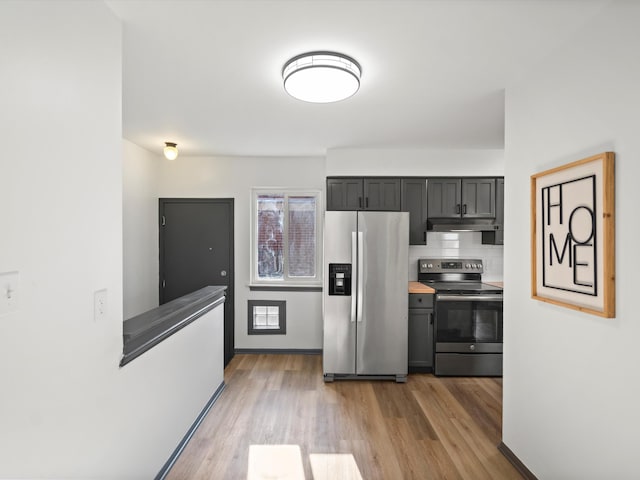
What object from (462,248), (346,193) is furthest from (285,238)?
(462,248)

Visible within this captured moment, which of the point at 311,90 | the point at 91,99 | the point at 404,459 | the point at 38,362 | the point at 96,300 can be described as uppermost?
the point at 311,90

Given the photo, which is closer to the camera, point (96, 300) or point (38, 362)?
point (38, 362)

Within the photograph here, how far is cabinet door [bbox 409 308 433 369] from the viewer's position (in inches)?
153

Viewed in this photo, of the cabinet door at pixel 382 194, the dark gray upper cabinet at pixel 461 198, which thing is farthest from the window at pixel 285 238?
the dark gray upper cabinet at pixel 461 198

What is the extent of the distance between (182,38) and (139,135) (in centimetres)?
206

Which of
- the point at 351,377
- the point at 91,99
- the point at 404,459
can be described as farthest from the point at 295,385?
the point at 91,99

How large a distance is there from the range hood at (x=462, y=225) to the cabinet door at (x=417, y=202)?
0.31 ft

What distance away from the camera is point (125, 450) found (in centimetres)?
172

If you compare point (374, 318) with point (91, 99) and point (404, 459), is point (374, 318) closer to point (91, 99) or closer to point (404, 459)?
point (404, 459)

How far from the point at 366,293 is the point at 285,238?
1.37m

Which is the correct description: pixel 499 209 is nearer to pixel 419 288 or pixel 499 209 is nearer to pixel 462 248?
pixel 462 248

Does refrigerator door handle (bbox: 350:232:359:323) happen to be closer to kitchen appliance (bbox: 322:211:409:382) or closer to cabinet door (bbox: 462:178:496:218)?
kitchen appliance (bbox: 322:211:409:382)

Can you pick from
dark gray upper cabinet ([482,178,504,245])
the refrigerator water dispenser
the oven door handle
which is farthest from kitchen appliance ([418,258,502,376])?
the refrigerator water dispenser

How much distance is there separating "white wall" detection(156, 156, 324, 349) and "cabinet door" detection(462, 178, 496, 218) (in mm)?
1725
